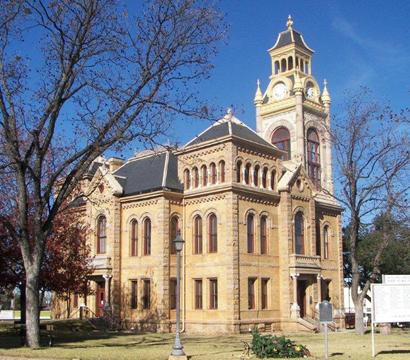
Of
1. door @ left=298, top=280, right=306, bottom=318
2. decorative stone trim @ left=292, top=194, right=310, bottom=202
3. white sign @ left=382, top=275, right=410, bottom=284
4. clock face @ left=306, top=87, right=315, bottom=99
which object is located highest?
clock face @ left=306, top=87, right=315, bottom=99

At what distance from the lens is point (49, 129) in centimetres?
2395

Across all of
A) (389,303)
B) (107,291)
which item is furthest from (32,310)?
(107,291)

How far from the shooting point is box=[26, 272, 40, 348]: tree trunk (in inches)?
933

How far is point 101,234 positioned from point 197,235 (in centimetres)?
764

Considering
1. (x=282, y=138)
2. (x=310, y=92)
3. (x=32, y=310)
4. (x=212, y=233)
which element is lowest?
(x=32, y=310)

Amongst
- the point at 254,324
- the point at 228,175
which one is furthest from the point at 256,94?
the point at 254,324

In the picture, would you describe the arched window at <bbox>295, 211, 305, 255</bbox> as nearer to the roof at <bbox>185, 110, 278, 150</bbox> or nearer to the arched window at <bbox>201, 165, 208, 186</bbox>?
the roof at <bbox>185, 110, 278, 150</bbox>

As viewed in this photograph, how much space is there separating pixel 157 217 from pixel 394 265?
93.8 feet

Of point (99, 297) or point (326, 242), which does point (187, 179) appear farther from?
point (326, 242)

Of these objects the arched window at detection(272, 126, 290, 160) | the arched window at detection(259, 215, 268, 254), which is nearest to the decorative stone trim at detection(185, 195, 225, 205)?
the arched window at detection(259, 215, 268, 254)

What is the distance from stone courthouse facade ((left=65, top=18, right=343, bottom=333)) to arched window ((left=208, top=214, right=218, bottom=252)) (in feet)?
0.21

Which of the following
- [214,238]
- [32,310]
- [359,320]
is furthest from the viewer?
[214,238]

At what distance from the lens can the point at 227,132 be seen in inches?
1548

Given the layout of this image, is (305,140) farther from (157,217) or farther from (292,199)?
(157,217)
